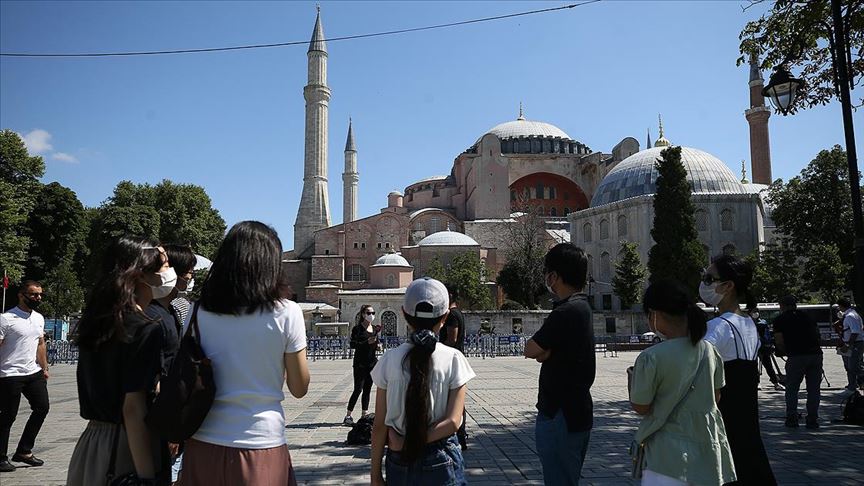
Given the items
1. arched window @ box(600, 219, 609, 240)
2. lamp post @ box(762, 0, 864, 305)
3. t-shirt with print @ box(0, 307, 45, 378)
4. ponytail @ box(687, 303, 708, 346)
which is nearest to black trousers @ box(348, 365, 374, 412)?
t-shirt with print @ box(0, 307, 45, 378)

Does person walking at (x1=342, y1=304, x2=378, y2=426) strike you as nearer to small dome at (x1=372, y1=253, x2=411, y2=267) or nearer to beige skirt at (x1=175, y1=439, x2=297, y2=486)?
beige skirt at (x1=175, y1=439, x2=297, y2=486)

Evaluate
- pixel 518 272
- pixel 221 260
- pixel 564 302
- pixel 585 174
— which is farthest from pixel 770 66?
pixel 585 174

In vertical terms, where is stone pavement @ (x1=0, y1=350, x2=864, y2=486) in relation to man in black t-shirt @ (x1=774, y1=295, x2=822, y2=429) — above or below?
below

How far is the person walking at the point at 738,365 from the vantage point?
3.62m

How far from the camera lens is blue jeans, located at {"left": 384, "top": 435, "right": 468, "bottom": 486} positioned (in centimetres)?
267

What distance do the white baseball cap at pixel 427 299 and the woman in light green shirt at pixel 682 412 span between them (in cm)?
98

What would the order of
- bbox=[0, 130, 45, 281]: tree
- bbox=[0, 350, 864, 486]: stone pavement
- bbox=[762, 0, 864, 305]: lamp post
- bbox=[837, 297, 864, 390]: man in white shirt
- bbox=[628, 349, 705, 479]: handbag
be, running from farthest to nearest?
bbox=[0, 130, 45, 281]: tree
bbox=[837, 297, 864, 390]: man in white shirt
bbox=[762, 0, 864, 305]: lamp post
bbox=[0, 350, 864, 486]: stone pavement
bbox=[628, 349, 705, 479]: handbag

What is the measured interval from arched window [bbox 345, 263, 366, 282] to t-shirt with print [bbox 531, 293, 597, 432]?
49.6 metres

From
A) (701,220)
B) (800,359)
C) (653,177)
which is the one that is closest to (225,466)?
(800,359)

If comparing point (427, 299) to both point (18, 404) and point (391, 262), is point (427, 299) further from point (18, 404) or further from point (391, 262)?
point (391, 262)

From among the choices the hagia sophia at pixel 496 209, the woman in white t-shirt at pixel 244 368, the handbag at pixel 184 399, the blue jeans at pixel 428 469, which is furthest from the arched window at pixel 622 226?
the handbag at pixel 184 399

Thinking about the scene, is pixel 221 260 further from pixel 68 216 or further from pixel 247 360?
pixel 68 216

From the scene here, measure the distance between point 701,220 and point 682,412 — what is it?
123 feet

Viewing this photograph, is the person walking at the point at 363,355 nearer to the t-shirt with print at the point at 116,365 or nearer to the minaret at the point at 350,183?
the t-shirt with print at the point at 116,365
